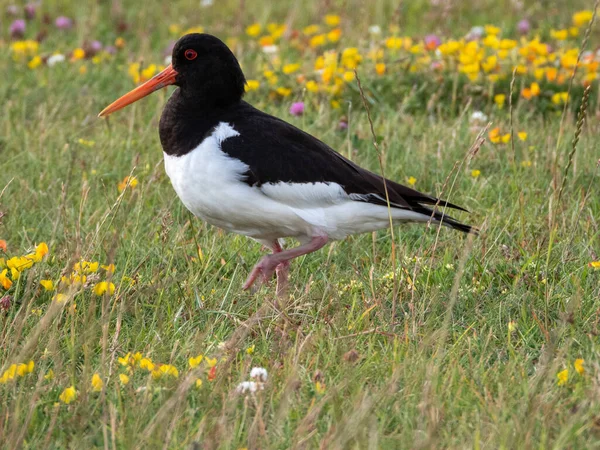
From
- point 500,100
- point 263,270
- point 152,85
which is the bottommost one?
point 263,270

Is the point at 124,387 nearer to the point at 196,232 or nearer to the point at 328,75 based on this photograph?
the point at 196,232

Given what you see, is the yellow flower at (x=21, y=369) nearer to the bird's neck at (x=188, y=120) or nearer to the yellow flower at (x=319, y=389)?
the yellow flower at (x=319, y=389)

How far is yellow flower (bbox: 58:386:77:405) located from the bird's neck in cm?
150

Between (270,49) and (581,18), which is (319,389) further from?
(581,18)

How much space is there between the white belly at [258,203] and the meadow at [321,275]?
21cm

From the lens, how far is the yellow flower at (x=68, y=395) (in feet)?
11.0

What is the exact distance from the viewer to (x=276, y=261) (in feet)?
15.0

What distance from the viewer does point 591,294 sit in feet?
14.5

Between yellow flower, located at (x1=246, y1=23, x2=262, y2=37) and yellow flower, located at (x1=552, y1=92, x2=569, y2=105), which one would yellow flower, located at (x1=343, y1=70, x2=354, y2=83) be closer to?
yellow flower, located at (x1=552, y1=92, x2=569, y2=105)

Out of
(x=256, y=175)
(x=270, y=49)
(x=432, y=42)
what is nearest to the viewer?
(x=256, y=175)

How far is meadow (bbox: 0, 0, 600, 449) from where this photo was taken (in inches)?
132

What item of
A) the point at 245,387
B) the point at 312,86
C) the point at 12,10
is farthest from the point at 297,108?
the point at 12,10

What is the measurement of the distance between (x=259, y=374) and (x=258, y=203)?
118 centimetres

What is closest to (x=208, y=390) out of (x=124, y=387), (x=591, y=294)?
(x=124, y=387)
